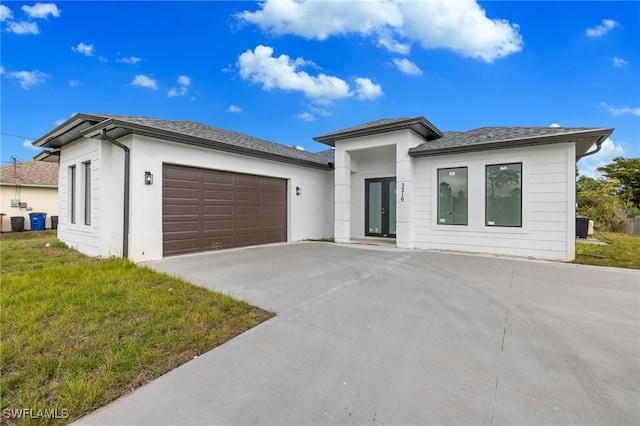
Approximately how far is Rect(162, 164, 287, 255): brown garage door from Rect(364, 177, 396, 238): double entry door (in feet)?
10.8

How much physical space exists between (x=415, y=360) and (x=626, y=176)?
97.1 ft

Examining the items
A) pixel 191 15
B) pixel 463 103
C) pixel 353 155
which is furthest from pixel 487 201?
pixel 191 15

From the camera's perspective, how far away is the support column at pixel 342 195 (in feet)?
32.8

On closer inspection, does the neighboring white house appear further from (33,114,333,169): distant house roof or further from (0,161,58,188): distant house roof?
(33,114,333,169): distant house roof

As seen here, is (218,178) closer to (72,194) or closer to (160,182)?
(160,182)

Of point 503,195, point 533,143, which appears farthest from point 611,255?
point 533,143

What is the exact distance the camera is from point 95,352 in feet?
8.25

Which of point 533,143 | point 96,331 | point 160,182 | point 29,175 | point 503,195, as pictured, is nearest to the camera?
point 96,331

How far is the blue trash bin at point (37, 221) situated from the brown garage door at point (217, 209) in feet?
45.0

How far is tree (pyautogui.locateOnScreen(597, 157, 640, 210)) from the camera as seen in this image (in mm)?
20766

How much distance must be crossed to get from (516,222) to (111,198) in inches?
410

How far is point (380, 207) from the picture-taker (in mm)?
10578

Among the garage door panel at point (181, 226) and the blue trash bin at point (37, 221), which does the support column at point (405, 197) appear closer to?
the garage door panel at point (181, 226)

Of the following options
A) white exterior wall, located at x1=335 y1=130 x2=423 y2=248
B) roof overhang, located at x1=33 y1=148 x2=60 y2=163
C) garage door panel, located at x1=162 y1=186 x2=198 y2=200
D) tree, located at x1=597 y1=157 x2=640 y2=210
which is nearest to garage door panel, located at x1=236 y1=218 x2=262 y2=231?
garage door panel, located at x1=162 y1=186 x2=198 y2=200
